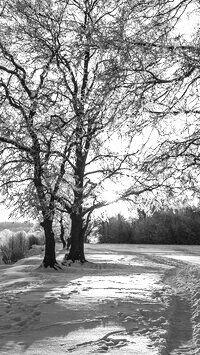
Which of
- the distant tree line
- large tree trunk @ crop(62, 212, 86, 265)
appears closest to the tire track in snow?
large tree trunk @ crop(62, 212, 86, 265)

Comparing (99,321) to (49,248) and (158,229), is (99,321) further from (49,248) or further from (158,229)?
(158,229)

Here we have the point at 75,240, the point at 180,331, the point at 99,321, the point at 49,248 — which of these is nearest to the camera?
the point at 180,331

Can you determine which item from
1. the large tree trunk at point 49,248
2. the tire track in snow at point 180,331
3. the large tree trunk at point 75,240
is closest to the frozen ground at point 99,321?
the tire track in snow at point 180,331

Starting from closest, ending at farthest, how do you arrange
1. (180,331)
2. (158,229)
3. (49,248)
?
(180,331)
(49,248)
(158,229)

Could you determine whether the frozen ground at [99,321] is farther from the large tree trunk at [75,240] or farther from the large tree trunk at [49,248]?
the large tree trunk at [75,240]

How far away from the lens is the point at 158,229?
5528cm

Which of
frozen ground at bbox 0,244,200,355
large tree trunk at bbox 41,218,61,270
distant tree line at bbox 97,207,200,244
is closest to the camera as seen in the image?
frozen ground at bbox 0,244,200,355

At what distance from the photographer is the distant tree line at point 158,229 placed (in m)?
51.2

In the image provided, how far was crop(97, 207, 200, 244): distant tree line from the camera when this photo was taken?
168 ft

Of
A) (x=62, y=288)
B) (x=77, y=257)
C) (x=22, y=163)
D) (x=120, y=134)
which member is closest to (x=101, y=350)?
(x=120, y=134)

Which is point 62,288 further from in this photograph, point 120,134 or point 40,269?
point 40,269

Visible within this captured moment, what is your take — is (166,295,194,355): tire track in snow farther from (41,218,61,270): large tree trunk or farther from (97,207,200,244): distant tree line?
(97,207,200,244): distant tree line

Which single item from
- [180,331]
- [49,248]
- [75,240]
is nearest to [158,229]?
[75,240]

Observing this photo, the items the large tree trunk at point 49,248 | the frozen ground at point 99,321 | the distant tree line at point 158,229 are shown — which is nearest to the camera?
the frozen ground at point 99,321
